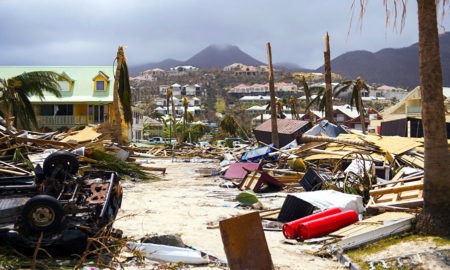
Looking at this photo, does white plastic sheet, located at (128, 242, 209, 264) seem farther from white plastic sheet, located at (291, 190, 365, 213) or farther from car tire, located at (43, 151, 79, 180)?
white plastic sheet, located at (291, 190, 365, 213)

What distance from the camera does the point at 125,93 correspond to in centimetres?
2330

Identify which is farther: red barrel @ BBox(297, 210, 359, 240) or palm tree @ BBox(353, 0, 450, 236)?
red barrel @ BBox(297, 210, 359, 240)

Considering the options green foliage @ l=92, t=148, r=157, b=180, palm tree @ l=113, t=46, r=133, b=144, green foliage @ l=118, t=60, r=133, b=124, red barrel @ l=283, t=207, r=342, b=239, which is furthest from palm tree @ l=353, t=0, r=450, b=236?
green foliage @ l=118, t=60, r=133, b=124

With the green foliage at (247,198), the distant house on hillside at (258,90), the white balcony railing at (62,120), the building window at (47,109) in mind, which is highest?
the distant house on hillside at (258,90)

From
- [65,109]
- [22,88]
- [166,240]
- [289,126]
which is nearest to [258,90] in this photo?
[65,109]

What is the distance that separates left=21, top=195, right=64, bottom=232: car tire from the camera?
5.32 metres

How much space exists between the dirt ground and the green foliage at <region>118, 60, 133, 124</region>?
772 cm

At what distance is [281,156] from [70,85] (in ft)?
91.9

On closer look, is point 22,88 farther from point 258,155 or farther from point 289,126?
point 289,126

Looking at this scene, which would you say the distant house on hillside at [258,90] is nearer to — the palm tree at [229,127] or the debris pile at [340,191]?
the palm tree at [229,127]

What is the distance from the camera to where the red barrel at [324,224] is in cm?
760

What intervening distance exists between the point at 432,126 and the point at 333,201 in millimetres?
2916

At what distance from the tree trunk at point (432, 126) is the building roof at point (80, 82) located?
33745mm

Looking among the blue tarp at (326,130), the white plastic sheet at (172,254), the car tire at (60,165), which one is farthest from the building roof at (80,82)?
the white plastic sheet at (172,254)
